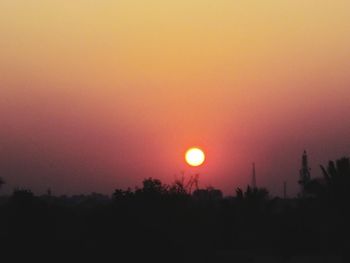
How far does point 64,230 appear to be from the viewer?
110 feet

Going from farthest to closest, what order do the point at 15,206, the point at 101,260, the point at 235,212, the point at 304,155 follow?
the point at 304,155 → the point at 235,212 → the point at 15,206 → the point at 101,260

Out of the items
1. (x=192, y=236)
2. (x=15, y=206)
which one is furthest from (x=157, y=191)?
(x=15, y=206)

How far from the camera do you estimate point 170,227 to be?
35125 mm

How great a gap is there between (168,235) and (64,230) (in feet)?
14.6

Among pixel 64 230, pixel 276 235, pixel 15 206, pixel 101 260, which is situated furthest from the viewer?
pixel 276 235

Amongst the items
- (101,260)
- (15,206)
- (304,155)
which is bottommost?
(101,260)

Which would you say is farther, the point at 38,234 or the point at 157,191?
the point at 157,191

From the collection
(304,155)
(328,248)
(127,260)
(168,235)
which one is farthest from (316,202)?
(304,155)

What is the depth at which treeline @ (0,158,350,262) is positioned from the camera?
32.3 metres

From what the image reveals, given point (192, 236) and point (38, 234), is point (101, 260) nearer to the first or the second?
point (38, 234)

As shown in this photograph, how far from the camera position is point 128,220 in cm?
3394

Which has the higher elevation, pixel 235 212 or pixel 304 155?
pixel 304 155

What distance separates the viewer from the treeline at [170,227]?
3231 centimetres

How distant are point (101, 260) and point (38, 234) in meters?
3.05
